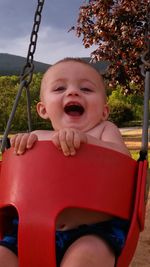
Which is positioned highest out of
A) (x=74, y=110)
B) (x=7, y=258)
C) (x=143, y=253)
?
(x=74, y=110)

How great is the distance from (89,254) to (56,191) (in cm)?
21

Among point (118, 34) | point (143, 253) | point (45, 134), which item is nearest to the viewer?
point (45, 134)

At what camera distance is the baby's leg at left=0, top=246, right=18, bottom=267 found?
1.45 metres

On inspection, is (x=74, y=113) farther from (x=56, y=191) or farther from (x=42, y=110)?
(x=56, y=191)

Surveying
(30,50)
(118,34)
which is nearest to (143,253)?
(30,50)

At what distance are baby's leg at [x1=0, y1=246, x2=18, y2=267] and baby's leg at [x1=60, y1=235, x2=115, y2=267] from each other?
0.58 ft

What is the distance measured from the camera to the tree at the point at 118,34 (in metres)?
6.72

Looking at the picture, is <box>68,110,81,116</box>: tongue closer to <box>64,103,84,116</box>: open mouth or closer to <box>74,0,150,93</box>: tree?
<box>64,103,84,116</box>: open mouth

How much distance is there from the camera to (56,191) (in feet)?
4.44

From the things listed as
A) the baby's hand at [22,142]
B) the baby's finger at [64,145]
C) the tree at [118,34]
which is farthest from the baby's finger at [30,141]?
the tree at [118,34]

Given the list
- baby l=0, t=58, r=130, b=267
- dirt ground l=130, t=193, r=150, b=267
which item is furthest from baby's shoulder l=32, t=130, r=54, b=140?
dirt ground l=130, t=193, r=150, b=267

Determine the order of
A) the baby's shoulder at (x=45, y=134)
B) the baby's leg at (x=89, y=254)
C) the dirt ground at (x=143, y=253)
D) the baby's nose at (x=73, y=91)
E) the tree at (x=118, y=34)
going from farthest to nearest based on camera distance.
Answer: the tree at (x=118, y=34)
the dirt ground at (x=143, y=253)
the baby's shoulder at (x=45, y=134)
the baby's nose at (x=73, y=91)
the baby's leg at (x=89, y=254)

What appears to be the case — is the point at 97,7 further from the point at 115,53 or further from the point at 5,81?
the point at 5,81

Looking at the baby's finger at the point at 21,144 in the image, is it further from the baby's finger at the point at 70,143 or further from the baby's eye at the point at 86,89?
the baby's eye at the point at 86,89
